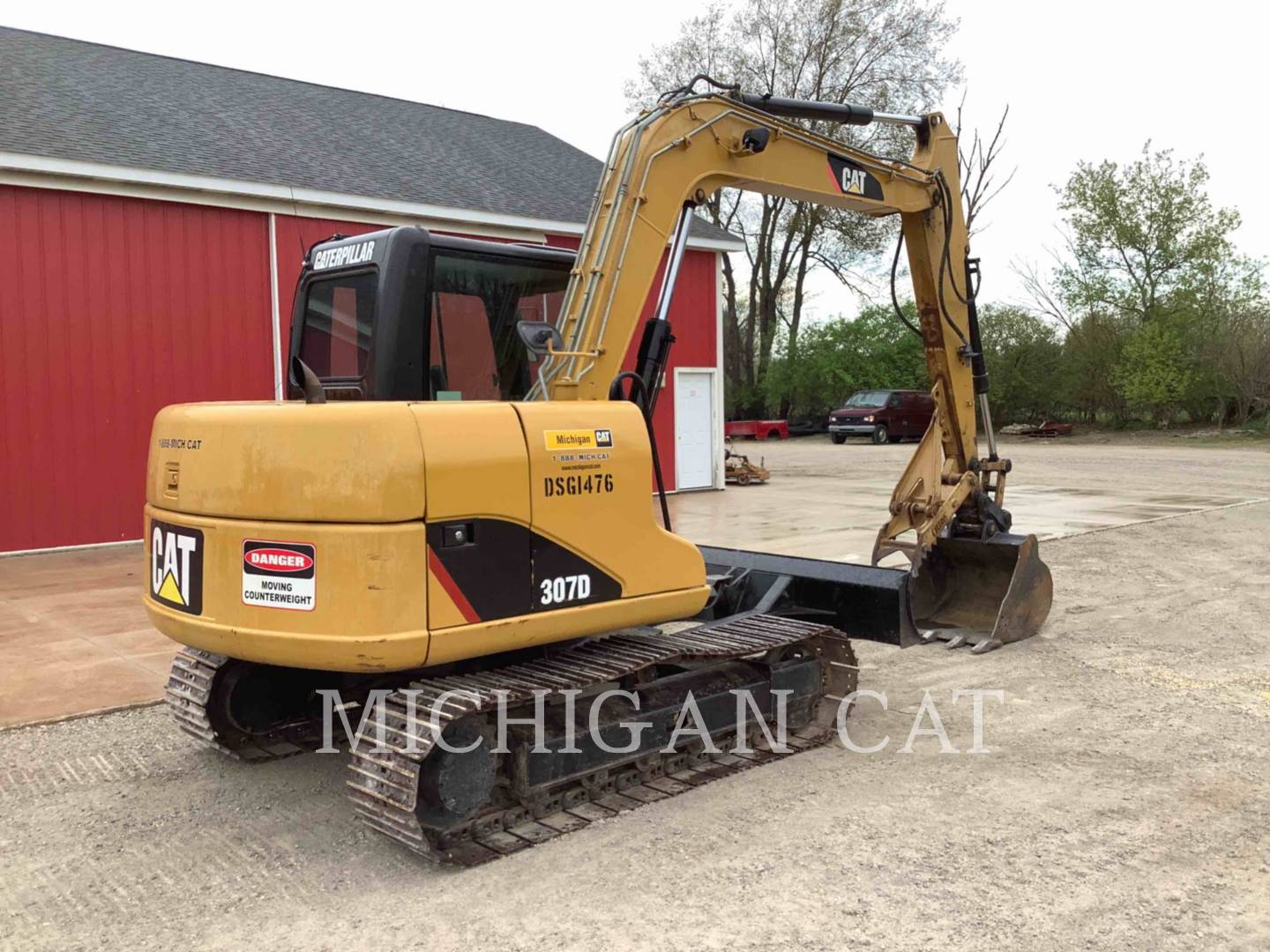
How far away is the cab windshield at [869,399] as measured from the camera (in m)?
34.4

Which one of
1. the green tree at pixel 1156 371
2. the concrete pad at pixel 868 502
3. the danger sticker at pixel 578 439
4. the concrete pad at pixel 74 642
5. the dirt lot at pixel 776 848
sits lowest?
the dirt lot at pixel 776 848

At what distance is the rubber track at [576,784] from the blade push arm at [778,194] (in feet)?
3.91

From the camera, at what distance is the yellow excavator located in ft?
13.3

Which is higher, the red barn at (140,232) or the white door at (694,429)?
the red barn at (140,232)

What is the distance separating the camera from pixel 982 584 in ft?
25.1

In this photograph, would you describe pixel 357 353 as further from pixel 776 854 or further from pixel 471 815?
pixel 776 854

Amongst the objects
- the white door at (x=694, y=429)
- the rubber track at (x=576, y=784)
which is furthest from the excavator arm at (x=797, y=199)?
the white door at (x=694, y=429)

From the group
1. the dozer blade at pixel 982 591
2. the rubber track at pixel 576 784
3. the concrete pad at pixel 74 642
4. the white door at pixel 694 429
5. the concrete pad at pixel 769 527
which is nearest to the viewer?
the rubber track at pixel 576 784

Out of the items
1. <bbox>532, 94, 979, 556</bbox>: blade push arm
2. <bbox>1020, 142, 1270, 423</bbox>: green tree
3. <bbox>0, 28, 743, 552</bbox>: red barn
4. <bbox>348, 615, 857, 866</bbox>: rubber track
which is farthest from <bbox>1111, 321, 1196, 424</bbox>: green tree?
<bbox>348, 615, 857, 866</bbox>: rubber track

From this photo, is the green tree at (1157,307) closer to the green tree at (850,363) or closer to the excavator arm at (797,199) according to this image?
the green tree at (850,363)

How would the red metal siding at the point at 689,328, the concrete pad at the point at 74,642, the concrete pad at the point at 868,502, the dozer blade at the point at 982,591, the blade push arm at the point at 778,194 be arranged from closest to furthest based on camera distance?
the blade push arm at the point at 778,194
the concrete pad at the point at 74,642
the dozer blade at the point at 982,591
the concrete pad at the point at 868,502
the red metal siding at the point at 689,328

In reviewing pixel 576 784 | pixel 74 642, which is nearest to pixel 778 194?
pixel 576 784

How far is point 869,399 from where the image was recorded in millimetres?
34781

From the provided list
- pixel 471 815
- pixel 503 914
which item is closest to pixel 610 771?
pixel 471 815
